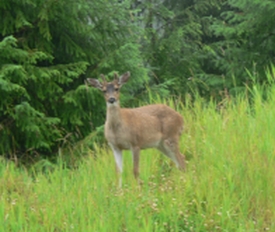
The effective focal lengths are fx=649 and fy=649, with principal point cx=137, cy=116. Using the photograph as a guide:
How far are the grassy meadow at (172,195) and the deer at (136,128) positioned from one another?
0.70 ft

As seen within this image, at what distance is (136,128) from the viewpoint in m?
6.87

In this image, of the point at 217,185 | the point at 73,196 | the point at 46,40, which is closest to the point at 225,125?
the point at 217,185

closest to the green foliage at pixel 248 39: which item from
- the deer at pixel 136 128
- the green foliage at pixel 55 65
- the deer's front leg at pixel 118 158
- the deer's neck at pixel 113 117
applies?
the green foliage at pixel 55 65

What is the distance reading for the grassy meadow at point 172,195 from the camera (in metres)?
5.07

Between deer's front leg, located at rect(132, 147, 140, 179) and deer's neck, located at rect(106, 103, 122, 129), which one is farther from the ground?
deer's neck, located at rect(106, 103, 122, 129)

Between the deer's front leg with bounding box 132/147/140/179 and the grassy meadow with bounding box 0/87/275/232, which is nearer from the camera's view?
the grassy meadow with bounding box 0/87/275/232

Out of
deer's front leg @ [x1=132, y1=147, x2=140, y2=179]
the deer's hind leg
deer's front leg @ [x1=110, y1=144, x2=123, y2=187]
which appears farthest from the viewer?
the deer's hind leg

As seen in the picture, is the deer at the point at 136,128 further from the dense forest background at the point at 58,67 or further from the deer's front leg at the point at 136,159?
the dense forest background at the point at 58,67

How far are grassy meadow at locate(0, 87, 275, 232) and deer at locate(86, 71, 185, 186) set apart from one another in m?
0.21

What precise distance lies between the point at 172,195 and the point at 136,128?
1.57 metres

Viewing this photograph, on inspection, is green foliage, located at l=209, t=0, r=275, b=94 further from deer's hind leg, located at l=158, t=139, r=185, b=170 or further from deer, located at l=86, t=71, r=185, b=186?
deer's hind leg, located at l=158, t=139, r=185, b=170

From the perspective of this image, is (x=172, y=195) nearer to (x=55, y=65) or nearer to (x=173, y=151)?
(x=173, y=151)

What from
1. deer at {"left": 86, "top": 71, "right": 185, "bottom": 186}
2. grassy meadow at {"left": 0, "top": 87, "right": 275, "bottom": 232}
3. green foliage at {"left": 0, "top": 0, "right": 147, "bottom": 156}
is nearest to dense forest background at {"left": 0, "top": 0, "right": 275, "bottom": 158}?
green foliage at {"left": 0, "top": 0, "right": 147, "bottom": 156}

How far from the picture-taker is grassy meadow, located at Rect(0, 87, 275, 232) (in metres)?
5.07
